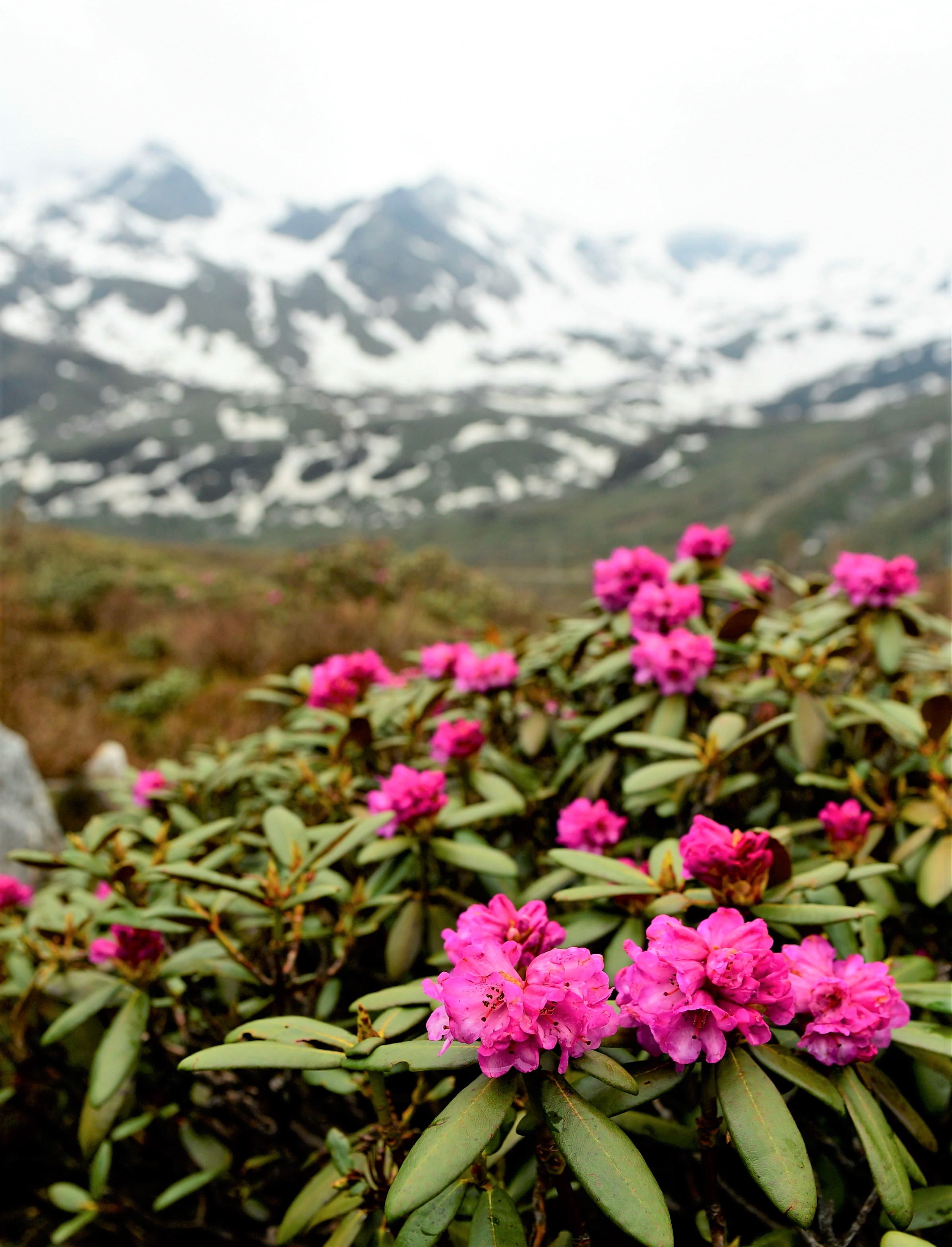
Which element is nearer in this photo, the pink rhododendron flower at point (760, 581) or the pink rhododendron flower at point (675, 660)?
the pink rhododendron flower at point (675, 660)

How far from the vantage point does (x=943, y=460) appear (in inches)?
3223

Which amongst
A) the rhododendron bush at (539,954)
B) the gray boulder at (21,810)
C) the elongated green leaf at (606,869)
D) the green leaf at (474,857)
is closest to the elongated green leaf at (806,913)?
the rhododendron bush at (539,954)

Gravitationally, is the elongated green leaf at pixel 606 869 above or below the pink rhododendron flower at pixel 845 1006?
above

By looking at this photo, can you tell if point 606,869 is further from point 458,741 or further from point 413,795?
point 458,741

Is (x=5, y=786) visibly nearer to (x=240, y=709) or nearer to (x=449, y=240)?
(x=240, y=709)

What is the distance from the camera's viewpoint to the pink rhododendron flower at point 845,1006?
2.96 feet

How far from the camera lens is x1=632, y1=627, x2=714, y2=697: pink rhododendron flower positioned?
168 centimetres

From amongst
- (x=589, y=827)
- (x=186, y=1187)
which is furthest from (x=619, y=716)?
(x=186, y=1187)

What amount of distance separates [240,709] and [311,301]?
174 meters

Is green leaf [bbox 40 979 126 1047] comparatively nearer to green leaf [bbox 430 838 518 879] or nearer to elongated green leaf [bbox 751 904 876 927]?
green leaf [bbox 430 838 518 879]

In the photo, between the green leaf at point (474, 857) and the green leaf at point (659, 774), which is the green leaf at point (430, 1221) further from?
the green leaf at point (659, 774)

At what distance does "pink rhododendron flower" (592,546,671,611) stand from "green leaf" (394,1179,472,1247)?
146 cm

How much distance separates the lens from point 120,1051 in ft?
4.19

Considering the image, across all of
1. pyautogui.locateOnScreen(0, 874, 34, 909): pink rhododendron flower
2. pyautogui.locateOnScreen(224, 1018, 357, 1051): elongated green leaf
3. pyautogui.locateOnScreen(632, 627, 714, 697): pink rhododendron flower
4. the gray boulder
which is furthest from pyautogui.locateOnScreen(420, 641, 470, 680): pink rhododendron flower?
the gray boulder
